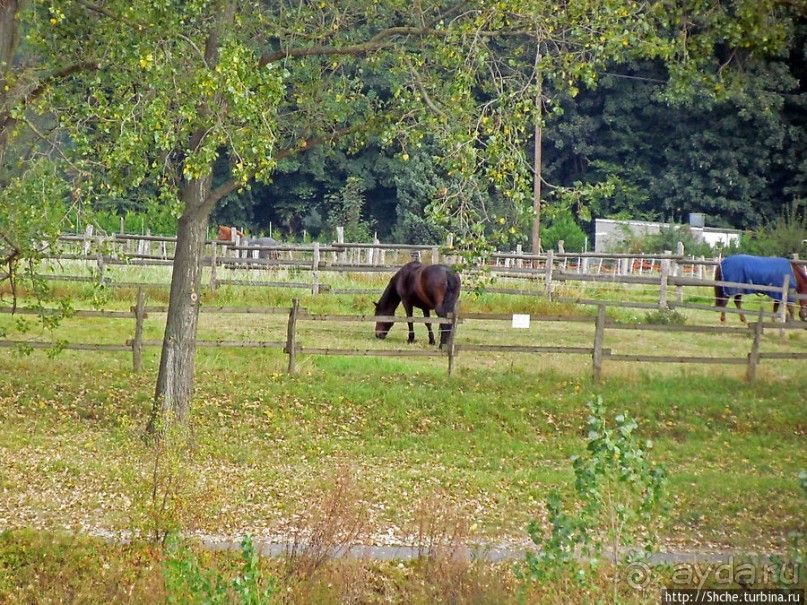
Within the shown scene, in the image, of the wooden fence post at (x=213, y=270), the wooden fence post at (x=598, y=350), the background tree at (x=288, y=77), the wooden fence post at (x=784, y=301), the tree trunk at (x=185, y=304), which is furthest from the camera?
the wooden fence post at (x=213, y=270)

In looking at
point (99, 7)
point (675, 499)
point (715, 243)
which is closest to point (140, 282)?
point (99, 7)

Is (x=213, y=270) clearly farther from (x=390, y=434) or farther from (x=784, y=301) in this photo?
(x=784, y=301)

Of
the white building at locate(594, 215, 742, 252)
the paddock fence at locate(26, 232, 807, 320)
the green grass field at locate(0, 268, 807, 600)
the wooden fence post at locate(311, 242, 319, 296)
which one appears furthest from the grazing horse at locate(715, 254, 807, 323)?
the white building at locate(594, 215, 742, 252)

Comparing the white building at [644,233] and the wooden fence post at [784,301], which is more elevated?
the white building at [644,233]

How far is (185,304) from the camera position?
12961 millimetres

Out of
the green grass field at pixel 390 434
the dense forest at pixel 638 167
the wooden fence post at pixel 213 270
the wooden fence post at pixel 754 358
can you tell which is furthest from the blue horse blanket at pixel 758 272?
the dense forest at pixel 638 167

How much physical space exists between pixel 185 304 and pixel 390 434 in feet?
10.3

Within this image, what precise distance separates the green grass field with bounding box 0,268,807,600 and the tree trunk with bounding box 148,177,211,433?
25.5 inches

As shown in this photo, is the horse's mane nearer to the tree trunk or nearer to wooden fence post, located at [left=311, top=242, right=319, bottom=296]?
wooden fence post, located at [left=311, top=242, right=319, bottom=296]

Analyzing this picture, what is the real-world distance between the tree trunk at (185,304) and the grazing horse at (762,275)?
1327 cm

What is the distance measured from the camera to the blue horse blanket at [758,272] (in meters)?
23.0

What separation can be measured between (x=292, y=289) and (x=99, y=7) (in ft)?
43.0

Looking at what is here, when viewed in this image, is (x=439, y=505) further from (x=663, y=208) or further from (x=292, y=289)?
(x=663, y=208)

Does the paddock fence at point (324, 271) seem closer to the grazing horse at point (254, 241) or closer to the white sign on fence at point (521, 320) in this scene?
the grazing horse at point (254, 241)
